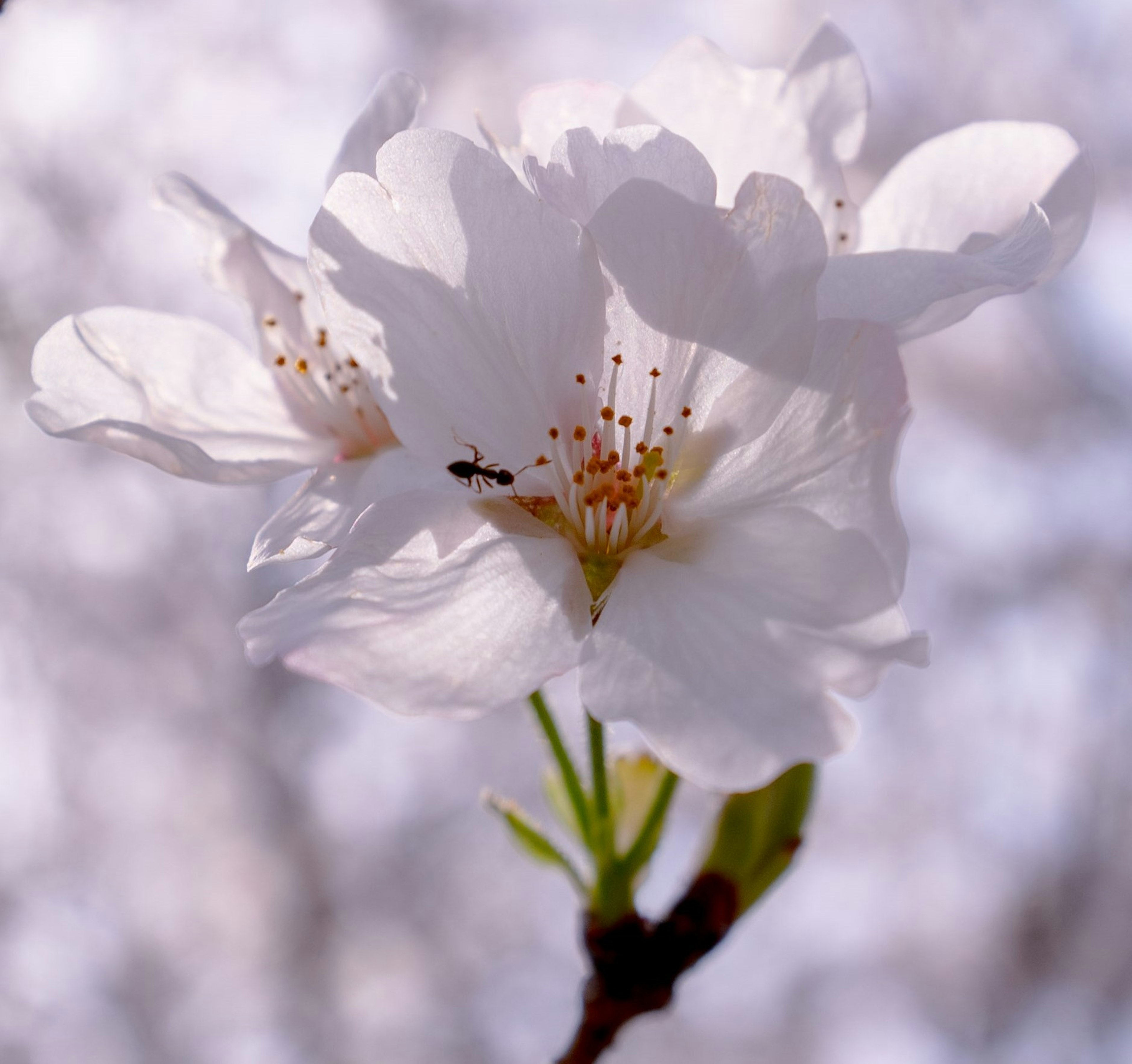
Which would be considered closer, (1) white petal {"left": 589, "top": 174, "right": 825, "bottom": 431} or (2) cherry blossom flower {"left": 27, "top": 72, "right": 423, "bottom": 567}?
(1) white petal {"left": 589, "top": 174, "right": 825, "bottom": 431}

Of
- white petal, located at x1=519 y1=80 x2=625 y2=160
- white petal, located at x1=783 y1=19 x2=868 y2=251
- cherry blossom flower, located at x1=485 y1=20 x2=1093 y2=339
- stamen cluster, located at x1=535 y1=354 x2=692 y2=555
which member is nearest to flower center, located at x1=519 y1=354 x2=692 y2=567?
stamen cluster, located at x1=535 y1=354 x2=692 y2=555

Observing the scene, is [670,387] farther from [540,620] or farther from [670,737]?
[670,737]

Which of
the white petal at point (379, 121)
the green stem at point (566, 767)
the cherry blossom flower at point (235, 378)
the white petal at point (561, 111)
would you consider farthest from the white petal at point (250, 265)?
→ the green stem at point (566, 767)

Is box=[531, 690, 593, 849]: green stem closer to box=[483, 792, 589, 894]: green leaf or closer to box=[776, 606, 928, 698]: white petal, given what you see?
box=[483, 792, 589, 894]: green leaf

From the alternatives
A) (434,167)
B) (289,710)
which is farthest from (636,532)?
(289,710)

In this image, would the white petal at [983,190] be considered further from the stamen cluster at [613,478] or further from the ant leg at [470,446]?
the ant leg at [470,446]

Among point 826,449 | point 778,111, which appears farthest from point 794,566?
point 778,111

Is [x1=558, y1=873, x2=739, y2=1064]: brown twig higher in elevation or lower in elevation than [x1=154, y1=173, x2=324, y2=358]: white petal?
lower

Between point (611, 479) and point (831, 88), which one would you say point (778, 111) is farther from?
point (611, 479)
